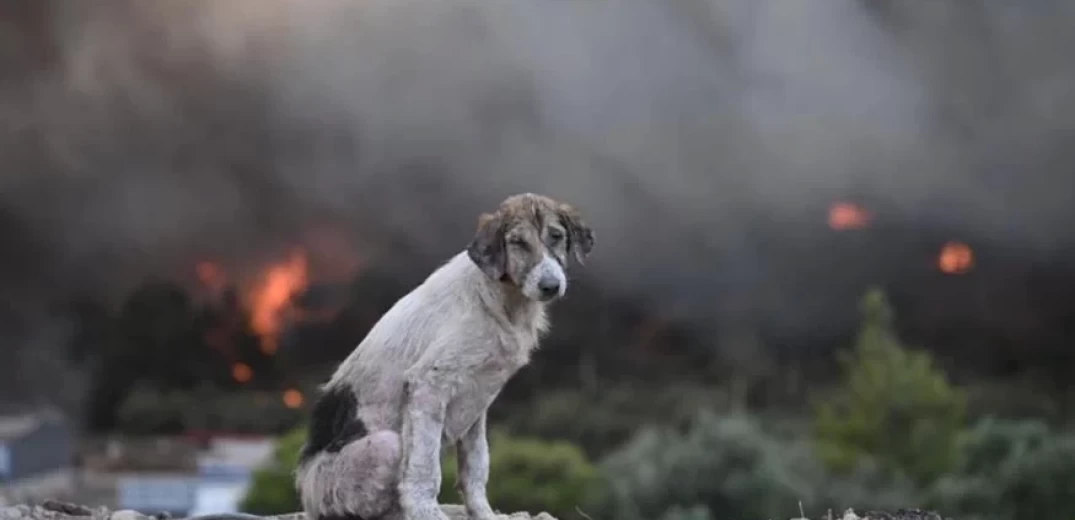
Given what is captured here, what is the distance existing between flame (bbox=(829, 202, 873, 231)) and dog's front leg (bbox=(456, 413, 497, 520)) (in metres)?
26.4

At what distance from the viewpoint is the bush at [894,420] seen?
2395 centimetres

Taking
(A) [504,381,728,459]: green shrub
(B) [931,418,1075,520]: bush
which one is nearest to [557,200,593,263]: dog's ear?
(B) [931,418,1075,520]: bush

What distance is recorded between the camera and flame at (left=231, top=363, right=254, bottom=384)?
32969 millimetres

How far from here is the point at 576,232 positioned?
6543mm

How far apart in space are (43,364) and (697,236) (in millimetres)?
15103

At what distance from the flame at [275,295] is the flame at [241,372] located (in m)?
0.60

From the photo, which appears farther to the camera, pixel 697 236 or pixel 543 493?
pixel 697 236

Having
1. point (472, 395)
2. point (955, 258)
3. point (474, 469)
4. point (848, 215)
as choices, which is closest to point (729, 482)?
point (474, 469)

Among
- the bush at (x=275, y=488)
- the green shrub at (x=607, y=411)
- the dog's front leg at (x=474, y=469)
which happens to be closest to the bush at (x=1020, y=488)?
the green shrub at (x=607, y=411)

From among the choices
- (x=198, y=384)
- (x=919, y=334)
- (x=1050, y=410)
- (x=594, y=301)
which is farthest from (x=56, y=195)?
(x=1050, y=410)

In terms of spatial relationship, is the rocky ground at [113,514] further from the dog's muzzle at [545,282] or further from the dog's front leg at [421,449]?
the dog's muzzle at [545,282]

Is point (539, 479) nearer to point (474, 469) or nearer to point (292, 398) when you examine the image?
point (292, 398)

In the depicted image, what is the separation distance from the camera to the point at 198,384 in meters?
31.7

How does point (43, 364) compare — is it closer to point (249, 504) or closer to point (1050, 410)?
point (249, 504)
